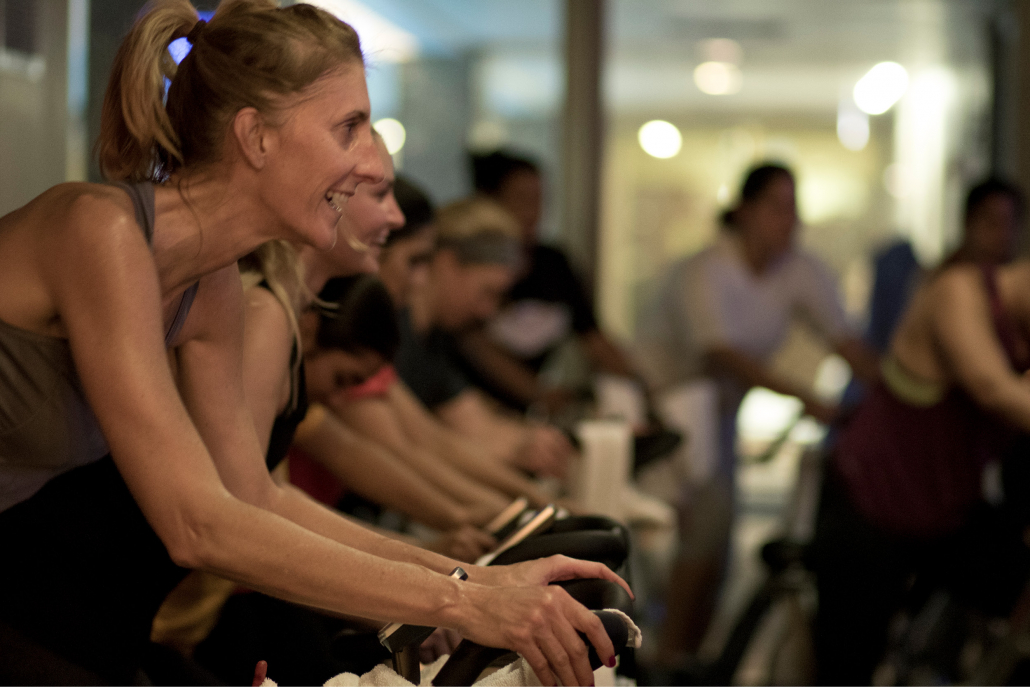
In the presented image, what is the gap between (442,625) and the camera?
100 centimetres

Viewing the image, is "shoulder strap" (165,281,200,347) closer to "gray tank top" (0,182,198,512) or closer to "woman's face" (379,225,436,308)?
"gray tank top" (0,182,198,512)

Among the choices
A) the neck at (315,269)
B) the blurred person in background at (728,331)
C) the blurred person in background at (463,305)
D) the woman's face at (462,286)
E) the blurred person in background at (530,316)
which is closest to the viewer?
the neck at (315,269)

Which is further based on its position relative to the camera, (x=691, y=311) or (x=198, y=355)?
(x=691, y=311)

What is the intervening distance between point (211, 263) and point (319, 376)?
54cm

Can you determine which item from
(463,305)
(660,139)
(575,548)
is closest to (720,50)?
(660,139)

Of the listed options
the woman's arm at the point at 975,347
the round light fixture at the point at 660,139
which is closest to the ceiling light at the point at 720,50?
the round light fixture at the point at 660,139

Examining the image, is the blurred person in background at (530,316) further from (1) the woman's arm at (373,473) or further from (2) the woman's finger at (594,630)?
(2) the woman's finger at (594,630)

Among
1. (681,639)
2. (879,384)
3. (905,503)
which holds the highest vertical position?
(879,384)

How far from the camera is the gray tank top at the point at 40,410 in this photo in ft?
3.54

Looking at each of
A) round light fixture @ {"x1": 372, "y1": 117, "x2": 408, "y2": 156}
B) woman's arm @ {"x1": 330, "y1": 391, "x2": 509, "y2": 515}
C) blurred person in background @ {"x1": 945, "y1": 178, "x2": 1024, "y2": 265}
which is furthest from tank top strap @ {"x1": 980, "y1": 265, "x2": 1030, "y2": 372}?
round light fixture @ {"x1": 372, "y1": 117, "x2": 408, "y2": 156}

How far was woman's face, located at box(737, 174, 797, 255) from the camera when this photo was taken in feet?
12.7

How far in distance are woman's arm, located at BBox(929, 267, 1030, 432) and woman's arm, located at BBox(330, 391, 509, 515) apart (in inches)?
45.4

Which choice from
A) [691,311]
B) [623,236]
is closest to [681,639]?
[691,311]

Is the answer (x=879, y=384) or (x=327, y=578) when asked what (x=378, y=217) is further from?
(x=879, y=384)
